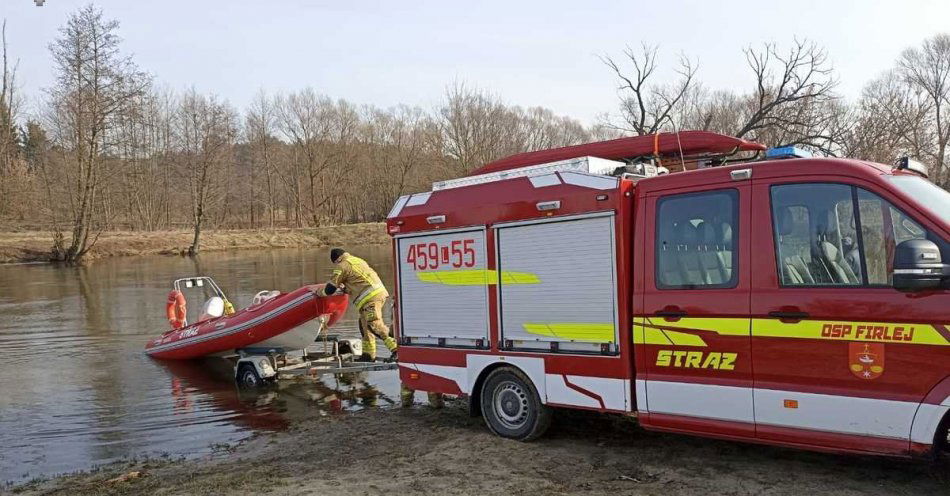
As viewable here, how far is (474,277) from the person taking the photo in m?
7.24

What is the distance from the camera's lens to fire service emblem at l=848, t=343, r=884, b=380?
475cm

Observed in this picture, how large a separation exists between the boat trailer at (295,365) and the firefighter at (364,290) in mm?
430

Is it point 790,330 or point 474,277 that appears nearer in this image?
point 790,330

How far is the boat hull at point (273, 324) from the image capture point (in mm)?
11609

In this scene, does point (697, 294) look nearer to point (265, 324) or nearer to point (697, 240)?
point (697, 240)

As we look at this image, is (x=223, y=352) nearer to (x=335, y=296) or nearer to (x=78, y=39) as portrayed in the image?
(x=335, y=296)

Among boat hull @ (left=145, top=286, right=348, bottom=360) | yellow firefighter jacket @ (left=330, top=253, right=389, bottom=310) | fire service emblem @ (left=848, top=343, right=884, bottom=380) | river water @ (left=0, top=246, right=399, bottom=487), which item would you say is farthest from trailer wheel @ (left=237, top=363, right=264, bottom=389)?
fire service emblem @ (left=848, top=343, right=884, bottom=380)

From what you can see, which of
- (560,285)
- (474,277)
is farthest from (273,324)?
(560,285)

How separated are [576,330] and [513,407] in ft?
→ 3.71

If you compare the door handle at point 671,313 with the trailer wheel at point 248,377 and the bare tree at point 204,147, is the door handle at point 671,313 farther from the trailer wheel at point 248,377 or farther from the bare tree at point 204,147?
the bare tree at point 204,147

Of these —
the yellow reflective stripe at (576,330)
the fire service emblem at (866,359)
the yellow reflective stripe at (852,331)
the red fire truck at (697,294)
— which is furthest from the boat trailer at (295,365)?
the fire service emblem at (866,359)

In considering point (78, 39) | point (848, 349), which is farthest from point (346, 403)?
point (78, 39)

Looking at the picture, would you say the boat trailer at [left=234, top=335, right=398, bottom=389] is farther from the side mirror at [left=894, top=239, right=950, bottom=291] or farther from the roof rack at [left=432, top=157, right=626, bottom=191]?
the side mirror at [left=894, top=239, right=950, bottom=291]

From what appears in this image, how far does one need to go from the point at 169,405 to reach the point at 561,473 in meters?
7.02
